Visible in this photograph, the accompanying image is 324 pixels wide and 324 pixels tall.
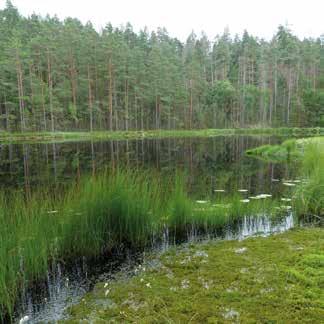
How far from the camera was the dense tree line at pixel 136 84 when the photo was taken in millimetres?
33594

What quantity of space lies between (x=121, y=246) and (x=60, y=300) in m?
1.40

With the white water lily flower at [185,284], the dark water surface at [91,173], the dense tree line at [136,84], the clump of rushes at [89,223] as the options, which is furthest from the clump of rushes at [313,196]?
the dense tree line at [136,84]

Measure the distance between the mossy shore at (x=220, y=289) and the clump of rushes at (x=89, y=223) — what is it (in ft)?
2.41

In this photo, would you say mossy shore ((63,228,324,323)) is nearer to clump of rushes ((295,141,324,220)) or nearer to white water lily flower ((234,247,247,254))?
white water lily flower ((234,247,247,254))

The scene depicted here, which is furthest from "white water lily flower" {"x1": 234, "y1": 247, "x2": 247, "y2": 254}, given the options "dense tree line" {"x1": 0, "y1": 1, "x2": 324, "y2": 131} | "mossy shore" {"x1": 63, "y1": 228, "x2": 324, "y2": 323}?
"dense tree line" {"x1": 0, "y1": 1, "x2": 324, "y2": 131}

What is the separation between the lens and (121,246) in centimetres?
415

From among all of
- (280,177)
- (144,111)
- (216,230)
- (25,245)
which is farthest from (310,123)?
(25,245)

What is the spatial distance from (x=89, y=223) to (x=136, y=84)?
39025mm

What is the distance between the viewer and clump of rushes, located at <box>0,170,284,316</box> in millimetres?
2992

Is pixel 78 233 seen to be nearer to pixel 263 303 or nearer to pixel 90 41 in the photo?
pixel 263 303

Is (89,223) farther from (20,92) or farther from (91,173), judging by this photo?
(20,92)

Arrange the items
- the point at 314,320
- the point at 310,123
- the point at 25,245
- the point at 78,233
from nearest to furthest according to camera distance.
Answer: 1. the point at 314,320
2. the point at 25,245
3. the point at 78,233
4. the point at 310,123

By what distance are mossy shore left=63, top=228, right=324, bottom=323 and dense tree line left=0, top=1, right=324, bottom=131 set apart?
31.9 metres

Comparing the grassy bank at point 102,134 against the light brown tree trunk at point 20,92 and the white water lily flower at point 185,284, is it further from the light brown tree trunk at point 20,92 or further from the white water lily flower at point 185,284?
the white water lily flower at point 185,284
